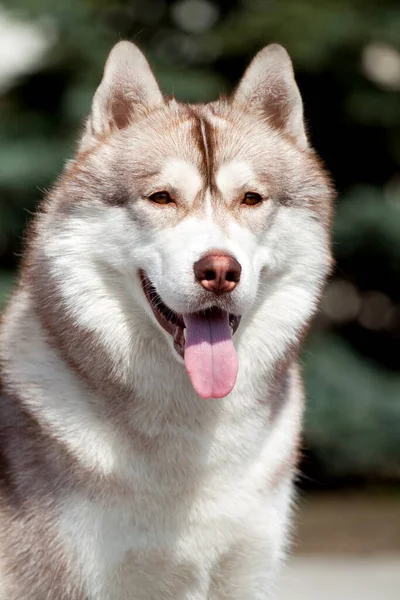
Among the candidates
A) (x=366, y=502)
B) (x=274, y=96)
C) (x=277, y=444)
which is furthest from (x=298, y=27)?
(x=277, y=444)

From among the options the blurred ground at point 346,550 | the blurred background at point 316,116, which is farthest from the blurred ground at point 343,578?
the blurred background at point 316,116

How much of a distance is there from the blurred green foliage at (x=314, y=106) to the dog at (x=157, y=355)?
17.2ft

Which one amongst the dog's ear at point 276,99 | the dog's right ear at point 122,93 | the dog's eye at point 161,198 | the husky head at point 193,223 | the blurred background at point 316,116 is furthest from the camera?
the blurred background at point 316,116

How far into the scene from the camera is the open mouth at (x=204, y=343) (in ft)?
11.7

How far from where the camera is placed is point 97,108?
397 centimetres

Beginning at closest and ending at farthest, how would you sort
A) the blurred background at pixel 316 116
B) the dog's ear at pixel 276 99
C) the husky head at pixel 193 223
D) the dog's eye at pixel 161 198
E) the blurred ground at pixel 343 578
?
the husky head at pixel 193 223
the dog's eye at pixel 161 198
the dog's ear at pixel 276 99
the blurred ground at pixel 343 578
the blurred background at pixel 316 116

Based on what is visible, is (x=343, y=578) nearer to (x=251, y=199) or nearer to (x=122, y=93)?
(x=251, y=199)

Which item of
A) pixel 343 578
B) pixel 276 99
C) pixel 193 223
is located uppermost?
pixel 276 99

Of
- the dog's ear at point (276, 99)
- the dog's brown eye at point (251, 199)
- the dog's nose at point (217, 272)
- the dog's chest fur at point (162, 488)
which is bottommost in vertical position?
the dog's chest fur at point (162, 488)

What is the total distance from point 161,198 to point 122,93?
533 millimetres

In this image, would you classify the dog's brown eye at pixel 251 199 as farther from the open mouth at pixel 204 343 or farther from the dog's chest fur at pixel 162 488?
the dog's chest fur at pixel 162 488

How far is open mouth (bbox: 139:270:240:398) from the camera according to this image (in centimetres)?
358

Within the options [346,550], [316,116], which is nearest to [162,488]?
[346,550]

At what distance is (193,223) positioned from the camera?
11.8ft
